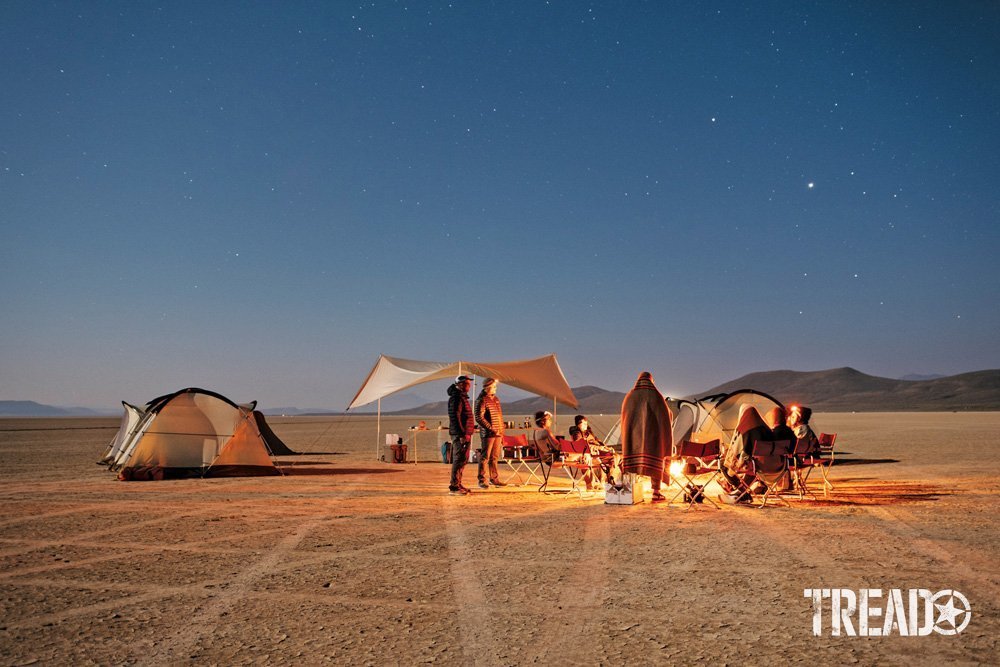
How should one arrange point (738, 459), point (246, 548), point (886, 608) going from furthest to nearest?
point (738, 459) → point (246, 548) → point (886, 608)

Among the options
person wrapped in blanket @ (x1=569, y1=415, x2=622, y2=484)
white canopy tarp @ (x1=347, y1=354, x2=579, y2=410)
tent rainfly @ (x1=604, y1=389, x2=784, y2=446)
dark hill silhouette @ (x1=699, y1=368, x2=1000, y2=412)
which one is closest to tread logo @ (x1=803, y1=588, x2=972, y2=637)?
person wrapped in blanket @ (x1=569, y1=415, x2=622, y2=484)

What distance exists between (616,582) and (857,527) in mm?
3978

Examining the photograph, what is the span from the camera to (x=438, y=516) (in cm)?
966

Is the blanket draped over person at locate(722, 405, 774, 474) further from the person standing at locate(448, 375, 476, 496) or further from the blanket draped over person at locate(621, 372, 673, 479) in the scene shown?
the person standing at locate(448, 375, 476, 496)

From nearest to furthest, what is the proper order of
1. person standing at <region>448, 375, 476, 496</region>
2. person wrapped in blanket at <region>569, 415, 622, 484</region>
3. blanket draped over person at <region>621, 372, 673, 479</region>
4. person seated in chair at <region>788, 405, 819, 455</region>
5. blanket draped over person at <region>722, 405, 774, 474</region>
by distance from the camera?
blanket draped over person at <region>621, 372, 673, 479</region>, blanket draped over person at <region>722, 405, 774, 474</region>, person seated in chair at <region>788, 405, 819, 455</region>, person wrapped in blanket at <region>569, 415, 622, 484</region>, person standing at <region>448, 375, 476, 496</region>

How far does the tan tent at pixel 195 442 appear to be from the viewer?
15094mm

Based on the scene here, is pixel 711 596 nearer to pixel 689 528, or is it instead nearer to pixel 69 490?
pixel 689 528

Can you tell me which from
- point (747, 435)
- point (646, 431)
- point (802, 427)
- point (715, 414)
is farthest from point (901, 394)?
point (646, 431)

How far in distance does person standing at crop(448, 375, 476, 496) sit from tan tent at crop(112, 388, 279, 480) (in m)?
5.49

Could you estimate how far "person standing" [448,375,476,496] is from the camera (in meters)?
12.2

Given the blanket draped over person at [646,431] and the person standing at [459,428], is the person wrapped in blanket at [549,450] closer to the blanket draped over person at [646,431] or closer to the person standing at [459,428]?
the person standing at [459,428]

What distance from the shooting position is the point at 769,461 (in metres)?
10.3

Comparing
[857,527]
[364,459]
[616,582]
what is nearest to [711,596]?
[616,582]

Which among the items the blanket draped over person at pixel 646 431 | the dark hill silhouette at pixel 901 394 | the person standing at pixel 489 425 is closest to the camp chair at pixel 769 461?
the blanket draped over person at pixel 646 431
